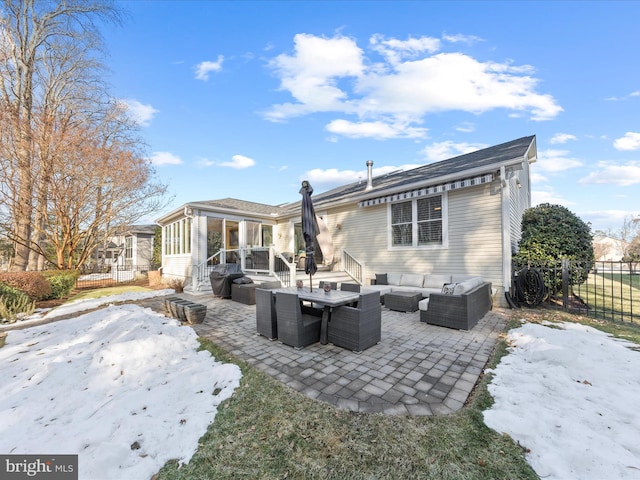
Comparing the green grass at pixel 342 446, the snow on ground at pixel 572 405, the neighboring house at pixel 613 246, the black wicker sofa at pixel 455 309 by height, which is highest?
the neighboring house at pixel 613 246

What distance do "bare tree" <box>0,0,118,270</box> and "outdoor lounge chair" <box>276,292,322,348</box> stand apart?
39.0 ft

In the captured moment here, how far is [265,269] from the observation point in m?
9.98

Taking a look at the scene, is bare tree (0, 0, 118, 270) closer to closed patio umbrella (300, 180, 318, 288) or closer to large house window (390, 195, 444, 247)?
closed patio umbrella (300, 180, 318, 288)

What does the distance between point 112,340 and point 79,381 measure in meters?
1.32

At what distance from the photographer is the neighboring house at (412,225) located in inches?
271

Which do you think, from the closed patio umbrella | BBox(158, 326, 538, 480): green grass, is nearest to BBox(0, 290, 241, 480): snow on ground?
BBox(158, 326, 538, 480): green grass

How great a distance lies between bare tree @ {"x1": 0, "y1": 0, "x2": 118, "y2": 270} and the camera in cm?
950

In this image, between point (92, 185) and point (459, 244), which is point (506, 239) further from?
point (92, 185)

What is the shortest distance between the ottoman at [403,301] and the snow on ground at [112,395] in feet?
14.5

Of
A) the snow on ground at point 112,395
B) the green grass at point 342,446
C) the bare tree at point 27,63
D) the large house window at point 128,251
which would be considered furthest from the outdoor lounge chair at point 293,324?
the large house window at point 128,251

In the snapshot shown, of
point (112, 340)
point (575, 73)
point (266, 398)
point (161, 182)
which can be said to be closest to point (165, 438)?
point (266, 398)

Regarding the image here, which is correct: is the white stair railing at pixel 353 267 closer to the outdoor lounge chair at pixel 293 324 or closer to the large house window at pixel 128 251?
the outdoor lounge chair at pixel 293 324

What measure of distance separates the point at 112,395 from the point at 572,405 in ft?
15.7

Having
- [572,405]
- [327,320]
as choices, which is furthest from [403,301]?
[572,405]
